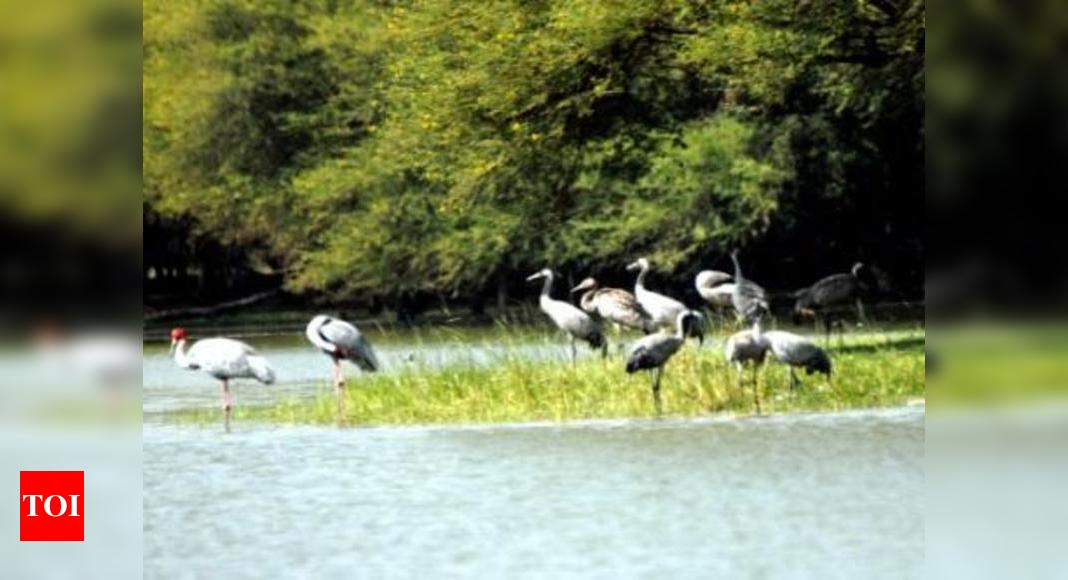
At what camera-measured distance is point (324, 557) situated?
13547mm

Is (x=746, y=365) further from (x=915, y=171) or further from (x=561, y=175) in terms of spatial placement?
(x=915, y=171)

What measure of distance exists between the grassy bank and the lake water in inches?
17.6

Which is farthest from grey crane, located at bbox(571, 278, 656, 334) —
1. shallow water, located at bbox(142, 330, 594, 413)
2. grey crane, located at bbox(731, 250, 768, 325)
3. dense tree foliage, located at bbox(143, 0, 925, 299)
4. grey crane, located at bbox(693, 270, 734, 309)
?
dense tree foliage, located at bbox(143, 0, 925, 299)

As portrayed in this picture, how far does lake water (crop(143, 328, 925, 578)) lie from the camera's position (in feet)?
43.0

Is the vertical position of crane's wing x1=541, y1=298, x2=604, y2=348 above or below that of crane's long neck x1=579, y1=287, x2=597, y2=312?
below

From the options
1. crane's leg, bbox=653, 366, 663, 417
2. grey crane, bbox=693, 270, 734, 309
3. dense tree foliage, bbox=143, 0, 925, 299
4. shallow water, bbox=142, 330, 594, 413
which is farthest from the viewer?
grey crane, bbox=693, 270, 734, 309

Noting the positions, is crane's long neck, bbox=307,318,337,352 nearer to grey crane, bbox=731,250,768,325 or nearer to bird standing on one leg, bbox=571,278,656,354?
bird standing on one leg, bbox=571,278,656,354

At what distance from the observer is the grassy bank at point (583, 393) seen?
19547 millimetres

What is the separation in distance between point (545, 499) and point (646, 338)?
4.60 meters

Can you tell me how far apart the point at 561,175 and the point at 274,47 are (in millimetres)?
18362

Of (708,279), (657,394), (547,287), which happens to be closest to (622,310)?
(547,287)

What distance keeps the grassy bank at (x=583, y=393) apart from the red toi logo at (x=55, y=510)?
8.41 metres

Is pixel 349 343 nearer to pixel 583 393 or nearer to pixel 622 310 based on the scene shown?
pixel 583 393

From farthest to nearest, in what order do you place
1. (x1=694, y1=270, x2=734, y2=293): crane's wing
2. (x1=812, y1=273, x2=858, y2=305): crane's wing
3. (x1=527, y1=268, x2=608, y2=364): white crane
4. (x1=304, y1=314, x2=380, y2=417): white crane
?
(x1=694, y1=270, x2=734, y2=293): crane's wing < (x1=812, y1=273, x2=858, y2=305): crane's wing < (x1=527, y1=268, x2=608, y2=364): white crane < (x1=304, y1=314, x2=380, y2=417): white crane
